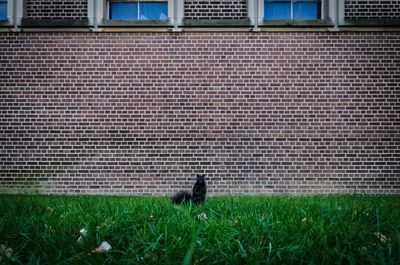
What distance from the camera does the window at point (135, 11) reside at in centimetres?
568

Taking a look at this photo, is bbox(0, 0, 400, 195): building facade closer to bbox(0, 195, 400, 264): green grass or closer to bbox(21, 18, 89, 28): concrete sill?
bbox(21, 18, 89, 28): concrete sill

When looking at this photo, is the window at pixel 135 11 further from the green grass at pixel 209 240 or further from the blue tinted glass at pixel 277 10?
the green grass at pixel 209 240

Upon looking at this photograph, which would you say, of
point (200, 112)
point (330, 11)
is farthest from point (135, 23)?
point (330, 11)

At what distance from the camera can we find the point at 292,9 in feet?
18.5

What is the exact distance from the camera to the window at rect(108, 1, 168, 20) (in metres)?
5.68

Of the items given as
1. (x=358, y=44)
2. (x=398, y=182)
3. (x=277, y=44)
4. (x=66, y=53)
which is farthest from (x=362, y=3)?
(x=66, y=53)

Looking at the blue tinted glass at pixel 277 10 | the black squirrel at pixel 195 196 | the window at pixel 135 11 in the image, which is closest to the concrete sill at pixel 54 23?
the window at pixel 135 11

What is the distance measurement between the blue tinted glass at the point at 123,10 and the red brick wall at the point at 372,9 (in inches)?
186

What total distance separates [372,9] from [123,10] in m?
5.52

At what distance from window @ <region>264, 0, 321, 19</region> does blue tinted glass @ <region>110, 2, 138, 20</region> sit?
9.93 feet

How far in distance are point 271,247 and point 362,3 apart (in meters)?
6.12

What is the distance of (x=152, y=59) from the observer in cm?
543

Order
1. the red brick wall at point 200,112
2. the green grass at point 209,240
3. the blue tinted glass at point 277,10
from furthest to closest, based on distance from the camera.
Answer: the blue tinted glass at point 277,10 → the red brick wall at point 200,112 → the green grass at point 209,240

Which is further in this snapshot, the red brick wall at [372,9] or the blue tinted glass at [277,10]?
the blue tinted glass at [277,10]
